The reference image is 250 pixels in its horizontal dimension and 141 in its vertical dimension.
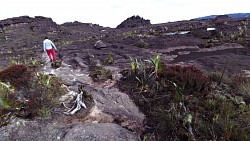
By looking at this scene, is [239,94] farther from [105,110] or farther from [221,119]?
[105,110]

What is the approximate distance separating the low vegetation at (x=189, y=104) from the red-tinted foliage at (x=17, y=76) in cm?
343

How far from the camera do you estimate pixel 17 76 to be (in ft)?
33.6

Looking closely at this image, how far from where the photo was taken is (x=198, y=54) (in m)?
19.2

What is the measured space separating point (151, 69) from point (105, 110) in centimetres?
307

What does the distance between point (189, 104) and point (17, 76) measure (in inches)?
238

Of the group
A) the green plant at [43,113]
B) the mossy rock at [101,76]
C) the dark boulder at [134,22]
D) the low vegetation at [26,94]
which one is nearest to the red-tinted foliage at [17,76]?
the low vegetation at [26,94]

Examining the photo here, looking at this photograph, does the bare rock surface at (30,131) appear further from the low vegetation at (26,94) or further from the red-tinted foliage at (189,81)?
the red-tinted foliage at (189,81)

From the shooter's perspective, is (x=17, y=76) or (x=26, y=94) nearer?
(x=26, y=94)

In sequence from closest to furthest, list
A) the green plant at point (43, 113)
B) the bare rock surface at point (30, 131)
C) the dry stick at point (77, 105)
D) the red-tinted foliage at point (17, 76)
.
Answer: the bare rock surface at point (30, 131)
the green plant at point (43, 113)
the dry stick at point (77, 105)
the red-tinted foliage at point (17, 76)

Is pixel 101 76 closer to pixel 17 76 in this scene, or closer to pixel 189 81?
pixel 17 76

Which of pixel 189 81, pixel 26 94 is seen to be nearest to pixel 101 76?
pixel 26 94

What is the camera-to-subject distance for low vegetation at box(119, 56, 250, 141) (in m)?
6.96

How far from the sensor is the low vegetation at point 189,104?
22.8ft

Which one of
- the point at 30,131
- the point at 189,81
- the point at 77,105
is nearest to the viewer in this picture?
the point at 30,131
